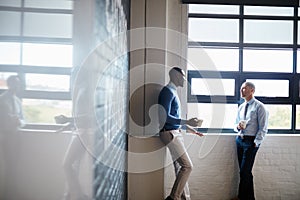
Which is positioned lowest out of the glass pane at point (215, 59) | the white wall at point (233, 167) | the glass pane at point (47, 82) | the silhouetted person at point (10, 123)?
the white wall at point (233, 167)

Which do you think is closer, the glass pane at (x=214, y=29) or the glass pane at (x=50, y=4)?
the glass pane at (x=50, y=4)

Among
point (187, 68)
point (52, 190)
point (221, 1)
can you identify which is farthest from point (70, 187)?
point (221, 1)

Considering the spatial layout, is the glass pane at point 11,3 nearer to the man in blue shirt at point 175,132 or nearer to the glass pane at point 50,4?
the glass pane at point 50,4

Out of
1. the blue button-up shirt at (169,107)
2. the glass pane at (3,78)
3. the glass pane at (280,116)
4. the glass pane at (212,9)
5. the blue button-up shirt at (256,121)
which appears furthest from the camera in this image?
the glass pane at (280,116)

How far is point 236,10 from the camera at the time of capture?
414 centimetres

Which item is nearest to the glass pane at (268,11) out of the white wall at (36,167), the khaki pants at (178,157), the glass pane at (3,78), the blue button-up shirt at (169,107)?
the blue button-up shirt at (169,107)

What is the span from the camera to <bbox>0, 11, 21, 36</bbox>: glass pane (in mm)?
868

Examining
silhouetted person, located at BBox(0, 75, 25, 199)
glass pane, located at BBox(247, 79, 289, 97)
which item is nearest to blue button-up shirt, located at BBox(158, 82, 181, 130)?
glass pane, located at BBox(247, 79, 289, 97)

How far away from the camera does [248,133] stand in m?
3.77

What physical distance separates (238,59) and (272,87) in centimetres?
56

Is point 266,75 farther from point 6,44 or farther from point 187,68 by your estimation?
point 6,44

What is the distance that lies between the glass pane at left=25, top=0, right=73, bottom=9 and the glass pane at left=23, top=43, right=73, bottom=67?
11 cm

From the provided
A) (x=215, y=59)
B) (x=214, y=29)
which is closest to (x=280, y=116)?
(x=215, y=59)

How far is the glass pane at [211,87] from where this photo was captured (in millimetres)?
4160
